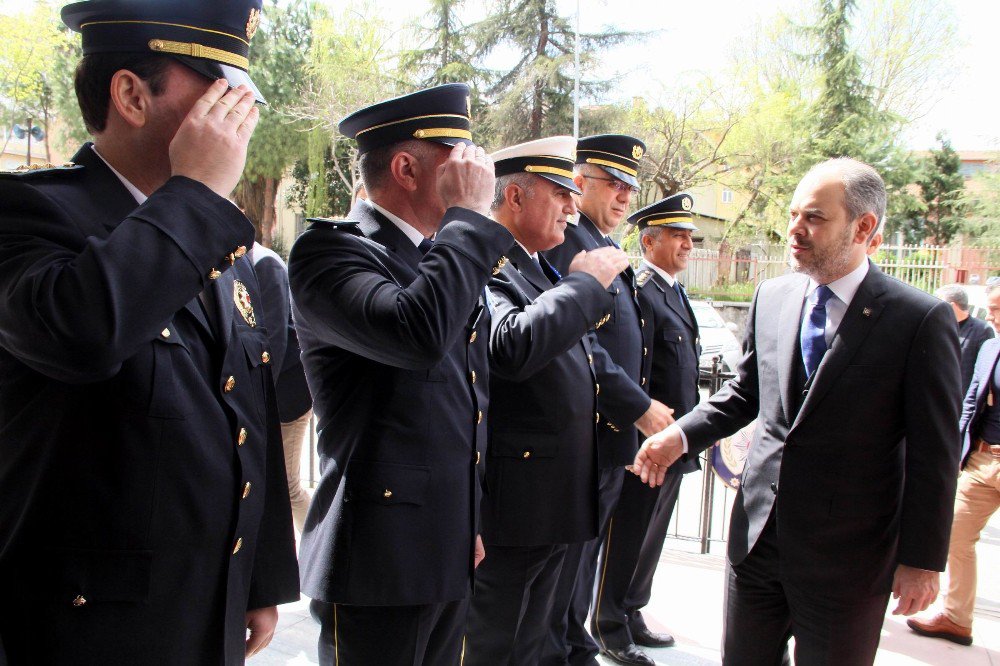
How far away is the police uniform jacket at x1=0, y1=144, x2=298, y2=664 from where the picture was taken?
1.21 m

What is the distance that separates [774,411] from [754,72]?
1193 inches

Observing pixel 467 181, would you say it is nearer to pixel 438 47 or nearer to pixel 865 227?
pixel 865 227

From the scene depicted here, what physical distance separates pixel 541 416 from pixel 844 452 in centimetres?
104

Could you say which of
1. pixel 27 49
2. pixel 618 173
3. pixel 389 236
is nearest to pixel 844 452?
pixel 389 236

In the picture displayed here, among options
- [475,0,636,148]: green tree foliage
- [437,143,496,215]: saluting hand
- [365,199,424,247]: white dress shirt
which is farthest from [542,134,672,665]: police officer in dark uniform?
[475,0,636,148]: green tree foliage

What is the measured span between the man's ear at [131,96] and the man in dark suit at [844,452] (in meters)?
2.04

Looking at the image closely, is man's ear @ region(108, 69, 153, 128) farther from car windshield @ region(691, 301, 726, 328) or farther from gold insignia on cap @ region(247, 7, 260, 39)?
car windshield @ region(691, 301, 726, 328)

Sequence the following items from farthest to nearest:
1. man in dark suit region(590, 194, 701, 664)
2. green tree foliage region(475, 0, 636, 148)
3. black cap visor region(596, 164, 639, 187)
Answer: green tree foliage region(475, 0, 636, 148) < black cap visor region(596, 164, 639, 187) < man in dark suit region(590, 194, 701, 664)

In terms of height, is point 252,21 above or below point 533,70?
below

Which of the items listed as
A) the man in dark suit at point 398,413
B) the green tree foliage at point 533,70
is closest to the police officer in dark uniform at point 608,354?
the man in dark suit at point 398,413

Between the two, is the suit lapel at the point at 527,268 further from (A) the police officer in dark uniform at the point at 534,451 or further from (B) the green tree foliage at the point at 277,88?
(B) the green tree foliage at the point at 277,88

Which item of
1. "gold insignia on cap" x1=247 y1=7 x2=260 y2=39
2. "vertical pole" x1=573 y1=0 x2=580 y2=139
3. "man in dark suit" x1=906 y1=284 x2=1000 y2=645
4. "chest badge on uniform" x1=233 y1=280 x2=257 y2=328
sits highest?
"vertical pole" x1=573 y1=0 x2=580 y2=139

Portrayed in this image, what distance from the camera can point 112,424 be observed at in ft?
4.36

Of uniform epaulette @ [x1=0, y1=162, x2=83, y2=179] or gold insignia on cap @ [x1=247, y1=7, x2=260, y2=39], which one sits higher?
gold insignia on cap @ [x1=247, y1=7, x2=260, y2=39]
